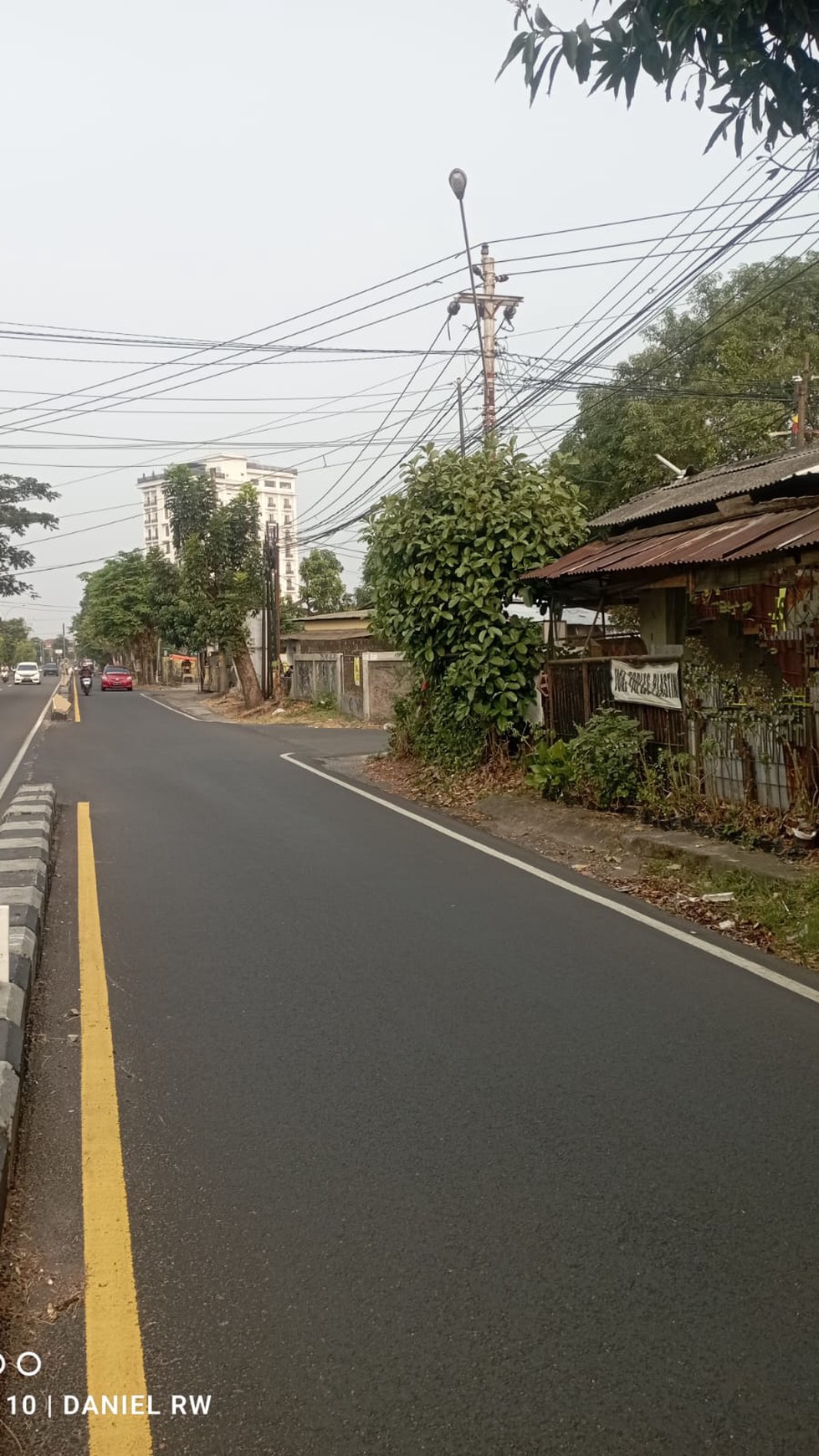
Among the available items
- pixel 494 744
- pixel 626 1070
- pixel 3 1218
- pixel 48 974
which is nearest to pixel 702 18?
pixel 626 1070

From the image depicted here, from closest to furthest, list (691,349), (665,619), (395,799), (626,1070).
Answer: (626,1070), (665,619), (395,799), (691,349)

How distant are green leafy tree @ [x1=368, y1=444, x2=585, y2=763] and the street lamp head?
178 inches

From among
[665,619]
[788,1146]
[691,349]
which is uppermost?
[691,349]

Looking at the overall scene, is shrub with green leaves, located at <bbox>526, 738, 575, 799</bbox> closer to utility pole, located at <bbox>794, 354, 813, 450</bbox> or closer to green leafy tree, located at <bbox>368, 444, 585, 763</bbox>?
green leafy tree, located at <bbox>368, 444, 585, 763</bbox>

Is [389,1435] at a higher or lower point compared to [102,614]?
lower

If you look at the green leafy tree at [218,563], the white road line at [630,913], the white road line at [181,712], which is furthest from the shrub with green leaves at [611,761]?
the green leafy tree at [218,563]

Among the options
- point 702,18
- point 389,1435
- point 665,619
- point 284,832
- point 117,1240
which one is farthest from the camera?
point 665,619

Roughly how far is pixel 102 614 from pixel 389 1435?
265 feet

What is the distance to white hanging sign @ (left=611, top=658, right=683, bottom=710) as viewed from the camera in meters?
11.0

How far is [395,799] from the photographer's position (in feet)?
49.0

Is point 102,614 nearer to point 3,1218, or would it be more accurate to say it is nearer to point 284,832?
point 284,832

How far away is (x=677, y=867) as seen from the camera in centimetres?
923

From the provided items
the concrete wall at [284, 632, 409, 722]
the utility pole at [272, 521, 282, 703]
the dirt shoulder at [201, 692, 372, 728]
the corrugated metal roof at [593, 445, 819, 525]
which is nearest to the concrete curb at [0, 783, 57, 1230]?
the corrugated metal roof at [593, 445, 819, 525]

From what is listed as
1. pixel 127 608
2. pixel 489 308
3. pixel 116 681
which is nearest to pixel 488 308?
pixel 489 308
